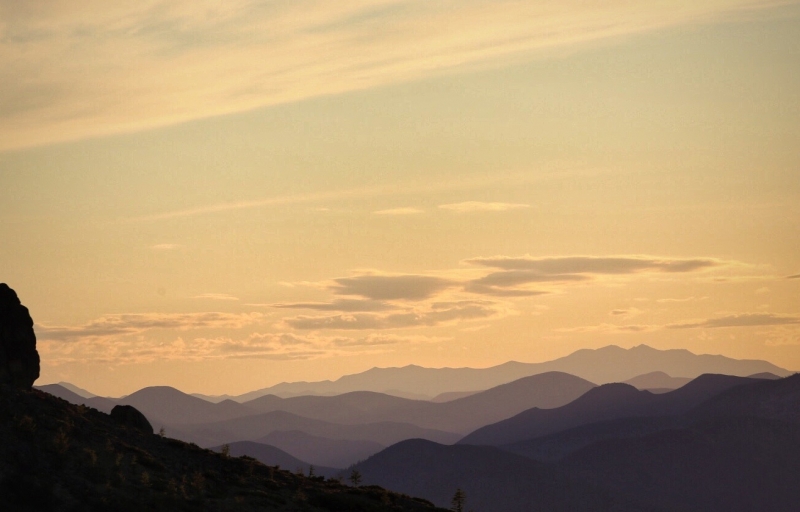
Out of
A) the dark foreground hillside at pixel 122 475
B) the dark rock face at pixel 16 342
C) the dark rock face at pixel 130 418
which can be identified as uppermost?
the dark rock face at pixel 16 342

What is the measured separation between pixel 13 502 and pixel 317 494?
1024 inches

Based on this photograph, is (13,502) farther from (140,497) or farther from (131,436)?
(131,436)

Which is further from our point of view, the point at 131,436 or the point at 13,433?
the point at 131,436

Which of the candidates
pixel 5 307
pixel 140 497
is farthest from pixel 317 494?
pixel 5 307

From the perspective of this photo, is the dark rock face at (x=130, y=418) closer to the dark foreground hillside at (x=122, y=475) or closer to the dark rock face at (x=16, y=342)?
the dark foreground hillside at (x=122, y=475)

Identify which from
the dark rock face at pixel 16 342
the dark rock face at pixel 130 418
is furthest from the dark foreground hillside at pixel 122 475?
the dark rock face at pixel 16 342

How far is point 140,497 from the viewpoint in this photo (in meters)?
60.8

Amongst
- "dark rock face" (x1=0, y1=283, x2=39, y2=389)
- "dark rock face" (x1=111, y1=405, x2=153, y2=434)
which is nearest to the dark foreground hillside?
"dark rock face" (x1=111, y1=405, x2=153, y2=434)

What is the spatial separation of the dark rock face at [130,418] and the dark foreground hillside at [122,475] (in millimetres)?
2404

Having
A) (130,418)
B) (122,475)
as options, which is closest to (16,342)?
(130,418)

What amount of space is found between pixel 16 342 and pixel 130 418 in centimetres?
1111

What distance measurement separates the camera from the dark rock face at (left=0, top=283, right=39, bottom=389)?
7538cm

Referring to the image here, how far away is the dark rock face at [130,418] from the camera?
80.1 m

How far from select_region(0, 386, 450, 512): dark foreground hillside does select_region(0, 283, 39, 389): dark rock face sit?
9.89 feet
